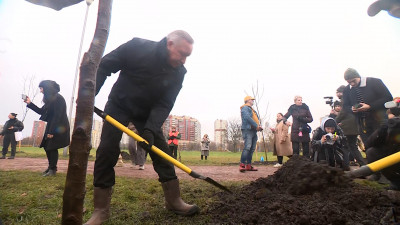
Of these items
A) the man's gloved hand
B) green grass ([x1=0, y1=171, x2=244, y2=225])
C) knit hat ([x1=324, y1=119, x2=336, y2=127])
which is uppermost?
knit hat ([x1=324, y1=119, x2=336, y2=127])

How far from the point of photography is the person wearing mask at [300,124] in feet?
22.8

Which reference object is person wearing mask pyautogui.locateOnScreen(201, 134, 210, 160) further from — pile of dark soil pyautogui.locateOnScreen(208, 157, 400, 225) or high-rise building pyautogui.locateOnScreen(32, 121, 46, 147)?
pile of dark soil pyautogui.locateOnScreen(208, 157, 400, 225)

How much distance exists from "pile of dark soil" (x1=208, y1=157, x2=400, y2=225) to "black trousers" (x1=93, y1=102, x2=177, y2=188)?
68cm

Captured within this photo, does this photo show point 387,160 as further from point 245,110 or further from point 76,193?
point 245,110

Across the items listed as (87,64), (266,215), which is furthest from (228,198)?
(87,64)

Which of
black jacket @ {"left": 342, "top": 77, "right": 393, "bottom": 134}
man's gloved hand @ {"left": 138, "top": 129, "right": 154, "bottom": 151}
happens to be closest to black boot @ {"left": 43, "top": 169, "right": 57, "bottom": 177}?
man's gloved hand @ {"left": 138, "top": 129, "right": 154, "bottom": 151}

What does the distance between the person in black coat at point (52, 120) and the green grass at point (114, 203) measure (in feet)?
2.99

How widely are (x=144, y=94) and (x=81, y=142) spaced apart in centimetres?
136

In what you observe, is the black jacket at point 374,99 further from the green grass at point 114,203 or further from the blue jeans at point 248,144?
the green grass at point 114,203

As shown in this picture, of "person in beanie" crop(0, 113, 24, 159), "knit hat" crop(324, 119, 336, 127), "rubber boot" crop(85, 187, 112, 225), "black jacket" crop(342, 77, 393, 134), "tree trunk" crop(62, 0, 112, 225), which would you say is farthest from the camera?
"person in beanie" crop(0, 113, 24, 159)

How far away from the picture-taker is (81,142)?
4.61ft

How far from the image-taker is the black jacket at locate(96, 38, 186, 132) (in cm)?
268

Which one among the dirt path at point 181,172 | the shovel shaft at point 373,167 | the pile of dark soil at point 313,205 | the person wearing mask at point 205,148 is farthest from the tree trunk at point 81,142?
the person wearing mask at point 205,148

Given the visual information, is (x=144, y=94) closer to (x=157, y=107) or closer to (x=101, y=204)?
(x=157, y=107)
